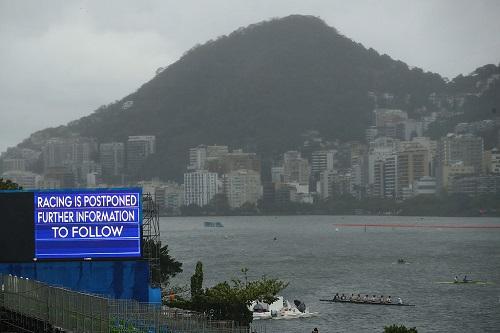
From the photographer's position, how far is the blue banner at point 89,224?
43625mm

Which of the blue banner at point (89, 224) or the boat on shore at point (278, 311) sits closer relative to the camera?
the blue banner at point (89, 224)

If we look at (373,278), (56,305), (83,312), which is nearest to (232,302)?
(56,305)

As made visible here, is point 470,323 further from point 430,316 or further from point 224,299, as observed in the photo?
point 224,299

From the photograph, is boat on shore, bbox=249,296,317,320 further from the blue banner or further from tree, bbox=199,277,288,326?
the blue banner

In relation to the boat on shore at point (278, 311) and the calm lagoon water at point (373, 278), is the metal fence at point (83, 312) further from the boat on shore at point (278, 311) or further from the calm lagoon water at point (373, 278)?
the boat on shore at point (278, 311)

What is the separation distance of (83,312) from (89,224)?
40.7 ft

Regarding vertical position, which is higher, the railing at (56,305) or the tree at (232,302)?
the railing at (56,305)

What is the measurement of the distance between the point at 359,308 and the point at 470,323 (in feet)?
39.3

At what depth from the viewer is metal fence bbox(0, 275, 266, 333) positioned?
30889mm

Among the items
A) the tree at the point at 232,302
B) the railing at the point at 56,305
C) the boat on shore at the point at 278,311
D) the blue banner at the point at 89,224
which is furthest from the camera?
the boat on shore at the point at 278,311

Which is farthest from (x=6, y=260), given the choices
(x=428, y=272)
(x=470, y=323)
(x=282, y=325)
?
(x=428, y=272)

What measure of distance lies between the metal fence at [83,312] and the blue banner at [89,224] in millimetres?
2960

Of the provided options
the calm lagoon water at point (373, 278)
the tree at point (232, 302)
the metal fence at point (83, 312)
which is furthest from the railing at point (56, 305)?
the calm lagoon water at point (373, 278)

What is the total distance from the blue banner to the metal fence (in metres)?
2.96
